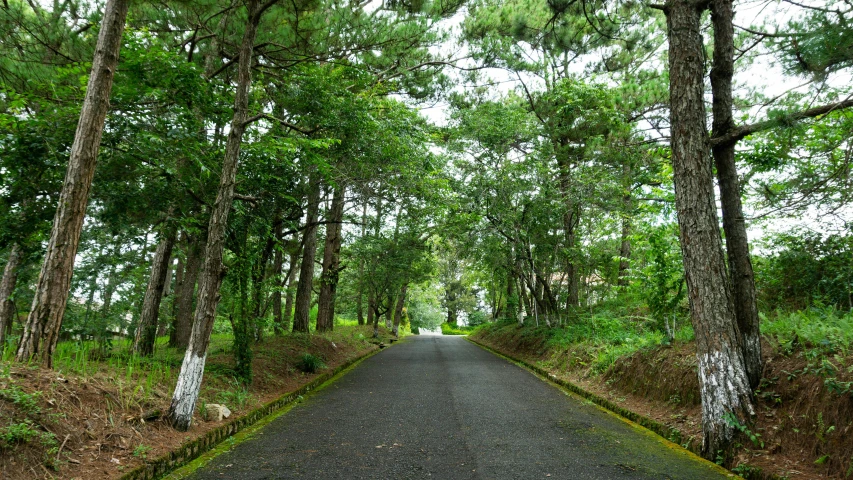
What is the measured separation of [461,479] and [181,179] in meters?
6.03

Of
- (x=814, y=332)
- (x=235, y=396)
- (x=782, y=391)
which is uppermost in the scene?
(x=814, y=332)

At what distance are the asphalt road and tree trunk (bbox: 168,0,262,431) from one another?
2.73 ft

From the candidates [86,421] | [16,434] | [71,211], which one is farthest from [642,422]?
[71,211]

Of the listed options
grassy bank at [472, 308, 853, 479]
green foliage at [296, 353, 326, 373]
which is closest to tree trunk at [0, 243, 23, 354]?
green foliage at [296, 353, 326, 373]

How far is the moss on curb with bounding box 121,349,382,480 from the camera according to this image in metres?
3.98

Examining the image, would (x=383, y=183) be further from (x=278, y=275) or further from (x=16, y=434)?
(x=16, y=434)

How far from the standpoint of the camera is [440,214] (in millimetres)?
12891

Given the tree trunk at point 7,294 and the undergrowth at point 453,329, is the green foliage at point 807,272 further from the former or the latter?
the undergrowth at point 453,329

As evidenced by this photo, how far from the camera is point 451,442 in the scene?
514 cm

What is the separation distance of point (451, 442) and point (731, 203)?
4488 mm

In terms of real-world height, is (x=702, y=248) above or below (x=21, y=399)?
above

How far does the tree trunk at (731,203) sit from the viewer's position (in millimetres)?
5176

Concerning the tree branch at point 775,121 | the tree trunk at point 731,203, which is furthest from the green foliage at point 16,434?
the tree branch at point 775,121

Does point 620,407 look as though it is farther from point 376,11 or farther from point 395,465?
point 376,11
